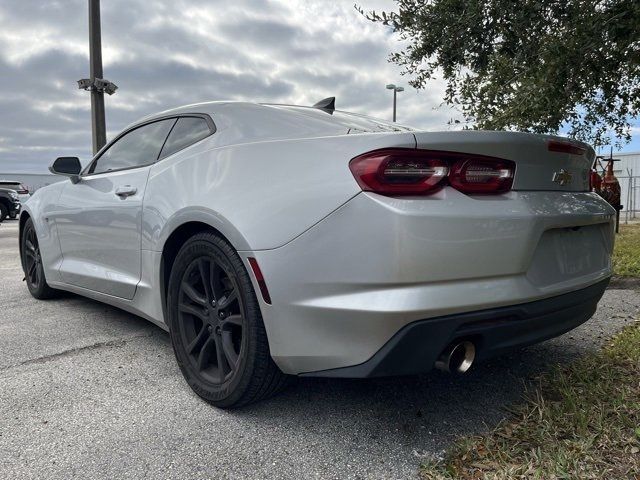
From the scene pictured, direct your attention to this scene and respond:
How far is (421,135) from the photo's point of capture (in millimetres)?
1867

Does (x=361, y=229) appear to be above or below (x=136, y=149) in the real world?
below

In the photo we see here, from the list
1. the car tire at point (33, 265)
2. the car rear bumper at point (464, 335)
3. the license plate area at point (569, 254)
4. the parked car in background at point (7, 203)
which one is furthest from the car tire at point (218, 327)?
the parked car in background at point (7, 203)

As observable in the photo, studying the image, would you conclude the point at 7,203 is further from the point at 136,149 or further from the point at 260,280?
the point at 260,280

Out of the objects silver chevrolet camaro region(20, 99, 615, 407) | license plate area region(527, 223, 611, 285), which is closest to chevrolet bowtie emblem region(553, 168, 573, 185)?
Result: silver chevrolet camaro region(20, 99, 615, 407)

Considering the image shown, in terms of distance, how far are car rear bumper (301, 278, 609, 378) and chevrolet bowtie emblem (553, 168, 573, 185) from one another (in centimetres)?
48

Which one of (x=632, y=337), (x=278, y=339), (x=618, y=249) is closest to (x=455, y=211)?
(x=278, y=339)

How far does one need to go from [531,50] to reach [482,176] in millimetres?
3151

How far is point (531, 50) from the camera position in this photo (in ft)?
14.8

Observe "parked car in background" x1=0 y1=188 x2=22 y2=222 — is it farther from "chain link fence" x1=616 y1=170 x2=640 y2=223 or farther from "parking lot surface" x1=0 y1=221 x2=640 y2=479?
"chain link fence" x1=616 y1=170 x2=640 y2=223

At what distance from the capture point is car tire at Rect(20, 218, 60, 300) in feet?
14.7

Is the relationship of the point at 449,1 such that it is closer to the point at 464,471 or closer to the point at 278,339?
the point at 278,339

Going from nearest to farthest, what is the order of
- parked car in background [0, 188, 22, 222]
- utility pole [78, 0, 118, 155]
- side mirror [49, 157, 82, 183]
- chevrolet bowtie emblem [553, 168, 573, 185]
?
chevrolet bowtie emblem [553, 168, 573, 185] → side mirror [49, 157, 82, 183] → utility pole [78, 0, 118, 155] → parked car in background [0, 188, 22, 222]

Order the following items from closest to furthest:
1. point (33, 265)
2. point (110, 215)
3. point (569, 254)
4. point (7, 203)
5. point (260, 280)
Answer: point (260, 280)
point (569, 254)
point (110, 215)
point (33, 265)
point (7, 203)

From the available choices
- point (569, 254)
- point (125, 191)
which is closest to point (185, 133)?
point (125, 191)
